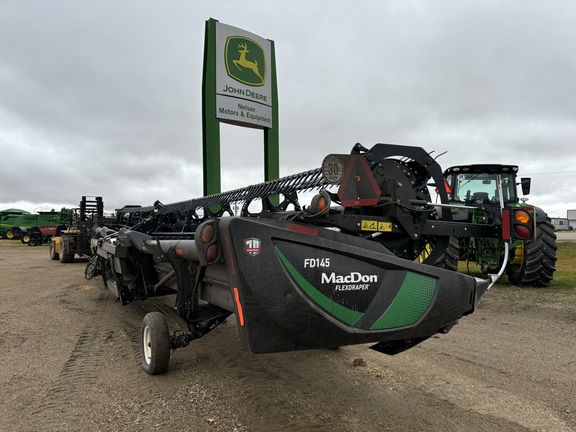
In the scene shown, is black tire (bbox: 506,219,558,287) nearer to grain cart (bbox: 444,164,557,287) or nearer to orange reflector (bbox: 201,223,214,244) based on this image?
grain cart (bbox: 444,164,557,287)

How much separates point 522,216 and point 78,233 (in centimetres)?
1440

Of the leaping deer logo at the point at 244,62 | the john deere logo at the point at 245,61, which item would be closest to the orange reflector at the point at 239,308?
the john deere logo at the point at 245,61

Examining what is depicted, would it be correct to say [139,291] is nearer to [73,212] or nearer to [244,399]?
[244,399]

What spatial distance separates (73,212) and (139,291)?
36.3 ft

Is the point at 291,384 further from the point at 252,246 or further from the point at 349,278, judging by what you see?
the point at 252,246

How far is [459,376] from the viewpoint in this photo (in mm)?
3807

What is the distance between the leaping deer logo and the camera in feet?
46.8

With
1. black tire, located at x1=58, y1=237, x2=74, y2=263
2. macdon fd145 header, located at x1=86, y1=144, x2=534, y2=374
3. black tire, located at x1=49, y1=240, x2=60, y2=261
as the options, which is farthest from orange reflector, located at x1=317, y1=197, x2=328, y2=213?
black tire, located at x1=49, y1=240, x2=60, y2=261

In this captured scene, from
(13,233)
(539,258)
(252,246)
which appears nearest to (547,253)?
(539,258)

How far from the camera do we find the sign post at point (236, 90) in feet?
44.2

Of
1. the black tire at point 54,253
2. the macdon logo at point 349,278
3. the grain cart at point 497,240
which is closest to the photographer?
the macdon logo at point 349,278

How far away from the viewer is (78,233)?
14.6 m

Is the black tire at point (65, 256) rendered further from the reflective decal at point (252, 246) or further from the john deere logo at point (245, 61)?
the reflective decal at point (252, 246)

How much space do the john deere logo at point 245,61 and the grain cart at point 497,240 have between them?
25.3 ft
